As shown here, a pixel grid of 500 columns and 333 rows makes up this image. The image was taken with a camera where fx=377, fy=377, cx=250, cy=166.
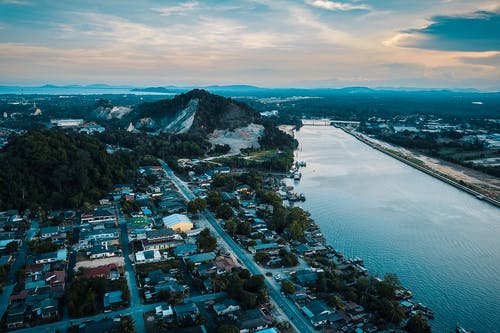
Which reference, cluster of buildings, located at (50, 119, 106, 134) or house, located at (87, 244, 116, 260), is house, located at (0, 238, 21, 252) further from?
cluster of buildings, located at (50, 119, 106, 134)

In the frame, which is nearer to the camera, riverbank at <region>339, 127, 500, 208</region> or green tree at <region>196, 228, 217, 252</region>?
green tree at <region>196, 228, 217, 252</region>

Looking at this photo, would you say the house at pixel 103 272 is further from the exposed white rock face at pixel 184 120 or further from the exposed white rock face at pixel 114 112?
the exposed white rock face at pixel 114 112

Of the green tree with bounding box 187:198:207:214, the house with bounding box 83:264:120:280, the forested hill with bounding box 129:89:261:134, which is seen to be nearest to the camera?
the house with bounding box 83:264:120:280

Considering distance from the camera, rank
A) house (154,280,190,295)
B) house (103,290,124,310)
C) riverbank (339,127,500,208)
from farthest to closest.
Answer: riverbank (339,127,500,208)
house (154,280,190,295)
house (103,290,124,310)

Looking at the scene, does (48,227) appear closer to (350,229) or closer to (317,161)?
(350,229)

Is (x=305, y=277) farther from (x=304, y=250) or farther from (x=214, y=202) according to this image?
(x=214, y=202)

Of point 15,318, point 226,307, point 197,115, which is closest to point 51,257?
point 15,318

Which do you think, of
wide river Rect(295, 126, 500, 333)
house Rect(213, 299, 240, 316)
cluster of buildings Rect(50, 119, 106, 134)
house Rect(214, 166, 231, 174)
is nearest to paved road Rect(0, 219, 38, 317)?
house Rect(213, 299, 240, 316)
